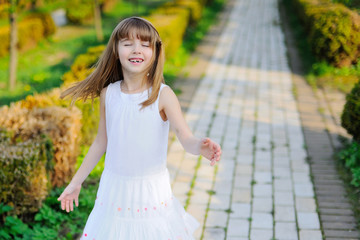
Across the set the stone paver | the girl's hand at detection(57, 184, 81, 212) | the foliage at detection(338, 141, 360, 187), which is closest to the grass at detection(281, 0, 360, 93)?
the stone paver

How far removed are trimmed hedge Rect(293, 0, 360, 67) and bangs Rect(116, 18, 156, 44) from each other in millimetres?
6445

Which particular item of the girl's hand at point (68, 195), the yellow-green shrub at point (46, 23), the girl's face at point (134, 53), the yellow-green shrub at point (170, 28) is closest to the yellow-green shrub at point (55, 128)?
the girl's hand at point (68, 195)

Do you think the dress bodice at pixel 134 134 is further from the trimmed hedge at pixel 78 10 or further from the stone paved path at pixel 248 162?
the trimmed hedge at pixel 78 10

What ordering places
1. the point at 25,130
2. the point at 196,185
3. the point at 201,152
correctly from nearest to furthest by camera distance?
the point at 201,152
the point at 25,130
the point at 196,185

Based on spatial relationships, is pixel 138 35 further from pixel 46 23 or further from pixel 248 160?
pixel 46 23

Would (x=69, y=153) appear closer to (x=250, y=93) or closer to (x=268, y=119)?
(x=268, y=119)

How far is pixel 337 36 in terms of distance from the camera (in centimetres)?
796

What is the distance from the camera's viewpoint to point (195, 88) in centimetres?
840

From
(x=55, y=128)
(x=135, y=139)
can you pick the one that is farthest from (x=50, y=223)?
(x=135, y=139)

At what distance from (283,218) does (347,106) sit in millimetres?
1664

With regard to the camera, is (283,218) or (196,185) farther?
(196,185)

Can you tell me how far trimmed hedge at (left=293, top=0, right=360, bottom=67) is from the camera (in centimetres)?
786

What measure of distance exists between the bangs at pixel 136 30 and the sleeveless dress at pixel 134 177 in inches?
11.5

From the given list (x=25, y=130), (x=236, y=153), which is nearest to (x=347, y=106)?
(x=236, y=153)
